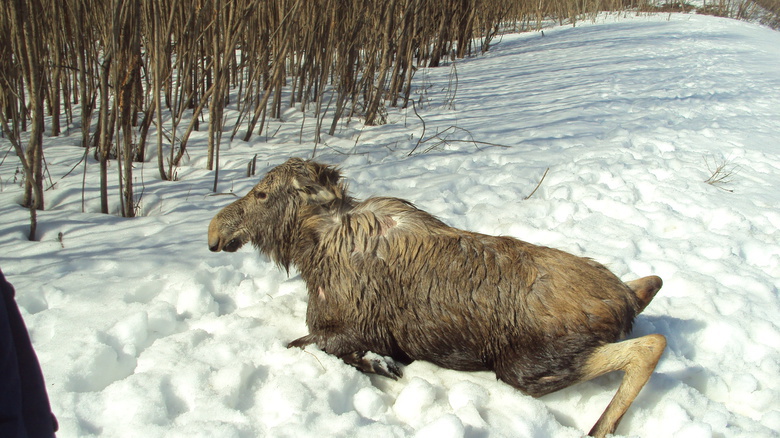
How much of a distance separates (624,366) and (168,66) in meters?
4.46

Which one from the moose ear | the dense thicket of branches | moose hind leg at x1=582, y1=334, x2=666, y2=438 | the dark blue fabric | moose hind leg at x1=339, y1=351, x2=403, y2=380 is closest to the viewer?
the dark blue fabric

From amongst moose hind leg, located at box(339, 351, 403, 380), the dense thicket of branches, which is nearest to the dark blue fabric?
moose hind leg, located at box(339, 351, 403, 380)

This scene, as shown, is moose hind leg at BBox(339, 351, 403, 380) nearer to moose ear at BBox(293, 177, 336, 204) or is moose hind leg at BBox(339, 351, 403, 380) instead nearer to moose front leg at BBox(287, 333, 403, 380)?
moose front leg at BBox(287, 333, 403, 380)

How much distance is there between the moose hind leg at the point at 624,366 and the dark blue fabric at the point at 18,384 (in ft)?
6.18

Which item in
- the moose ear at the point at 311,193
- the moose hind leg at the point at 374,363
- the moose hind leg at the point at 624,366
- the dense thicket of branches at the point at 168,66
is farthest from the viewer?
the dense thicket of branches at the point at 168,66

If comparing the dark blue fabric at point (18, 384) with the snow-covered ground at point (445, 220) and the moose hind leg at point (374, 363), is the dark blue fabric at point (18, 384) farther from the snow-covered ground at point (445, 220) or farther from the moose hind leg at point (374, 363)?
the moose hind leg at point (374, 363)

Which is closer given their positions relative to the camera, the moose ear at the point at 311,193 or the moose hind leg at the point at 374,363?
the moose hind leg at the point at 374,363

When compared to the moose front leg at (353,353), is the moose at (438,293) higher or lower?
higher

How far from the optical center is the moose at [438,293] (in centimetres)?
221

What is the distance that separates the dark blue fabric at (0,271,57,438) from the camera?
3.12 ft

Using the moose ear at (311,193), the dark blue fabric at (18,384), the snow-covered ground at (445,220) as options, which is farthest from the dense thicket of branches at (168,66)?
the dark blue fabric at (18,384)

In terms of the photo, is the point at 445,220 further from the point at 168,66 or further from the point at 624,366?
the point at 168,66

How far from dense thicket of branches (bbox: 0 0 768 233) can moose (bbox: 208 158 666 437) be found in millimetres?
1576

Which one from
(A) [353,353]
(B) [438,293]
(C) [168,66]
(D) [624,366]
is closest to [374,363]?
(A) [353,353]
